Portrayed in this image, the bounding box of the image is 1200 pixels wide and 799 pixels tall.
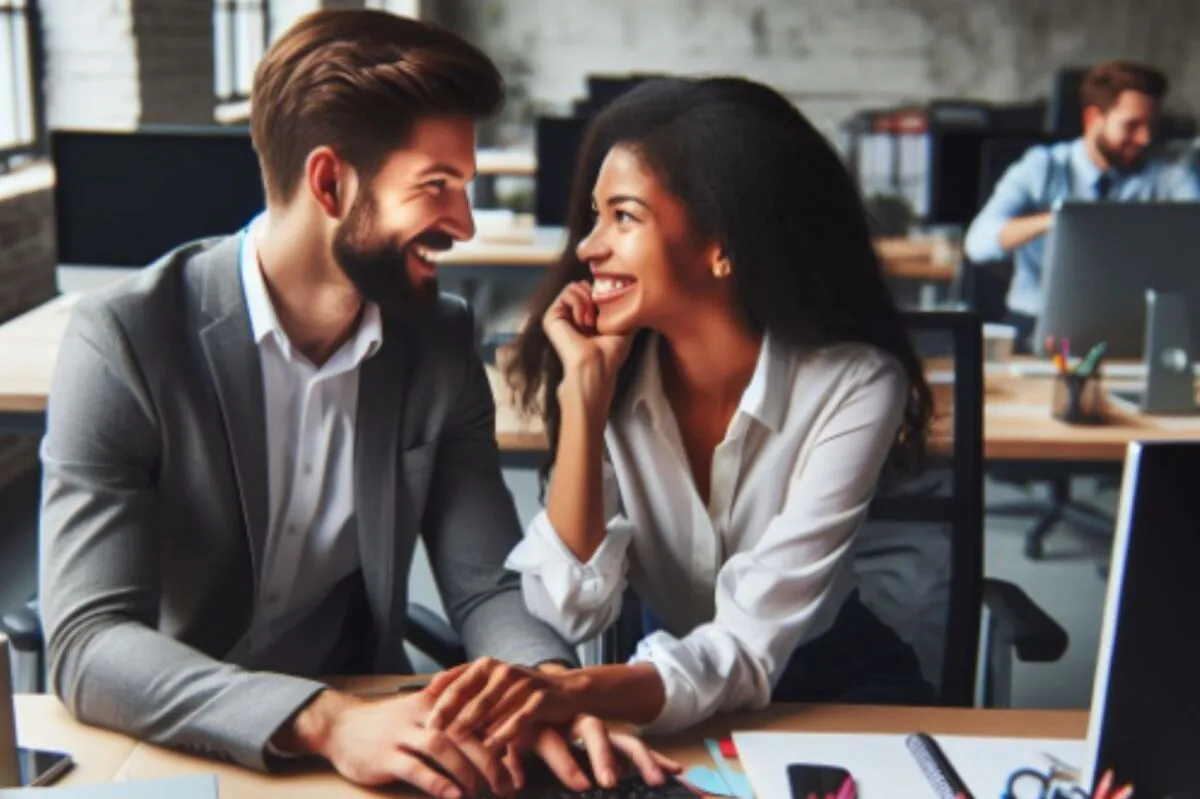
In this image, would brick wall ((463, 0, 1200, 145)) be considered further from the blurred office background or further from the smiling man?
the smiling man

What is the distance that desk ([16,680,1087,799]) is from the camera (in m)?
1.29

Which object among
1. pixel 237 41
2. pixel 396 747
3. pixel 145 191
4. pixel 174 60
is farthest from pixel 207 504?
pixel 237 41

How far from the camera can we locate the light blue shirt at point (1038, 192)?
13.1 ft

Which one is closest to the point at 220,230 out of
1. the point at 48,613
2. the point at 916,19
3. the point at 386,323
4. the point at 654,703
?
the point at 386,323

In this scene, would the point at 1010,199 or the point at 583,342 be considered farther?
the point at 1010,199

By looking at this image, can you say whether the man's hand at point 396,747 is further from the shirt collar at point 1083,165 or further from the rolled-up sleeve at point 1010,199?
the shirt collar at point 1083,165

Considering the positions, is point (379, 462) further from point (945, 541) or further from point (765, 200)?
point (945, 541)

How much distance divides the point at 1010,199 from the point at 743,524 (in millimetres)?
2596

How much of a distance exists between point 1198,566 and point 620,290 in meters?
0.76

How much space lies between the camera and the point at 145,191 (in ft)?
10.00

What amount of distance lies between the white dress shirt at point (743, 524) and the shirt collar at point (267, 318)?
0.89ft

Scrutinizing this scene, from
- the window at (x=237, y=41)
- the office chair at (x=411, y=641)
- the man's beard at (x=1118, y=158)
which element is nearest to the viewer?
the office chair at (x=411, y=641)

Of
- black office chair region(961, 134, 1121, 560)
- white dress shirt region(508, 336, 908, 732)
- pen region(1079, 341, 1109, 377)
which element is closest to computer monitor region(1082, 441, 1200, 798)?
white dress shirt region(508, 336, 908, 732)

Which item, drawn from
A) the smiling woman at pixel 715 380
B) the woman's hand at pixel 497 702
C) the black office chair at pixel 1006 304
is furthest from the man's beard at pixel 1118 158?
the woman's hand at pixel 497 702
